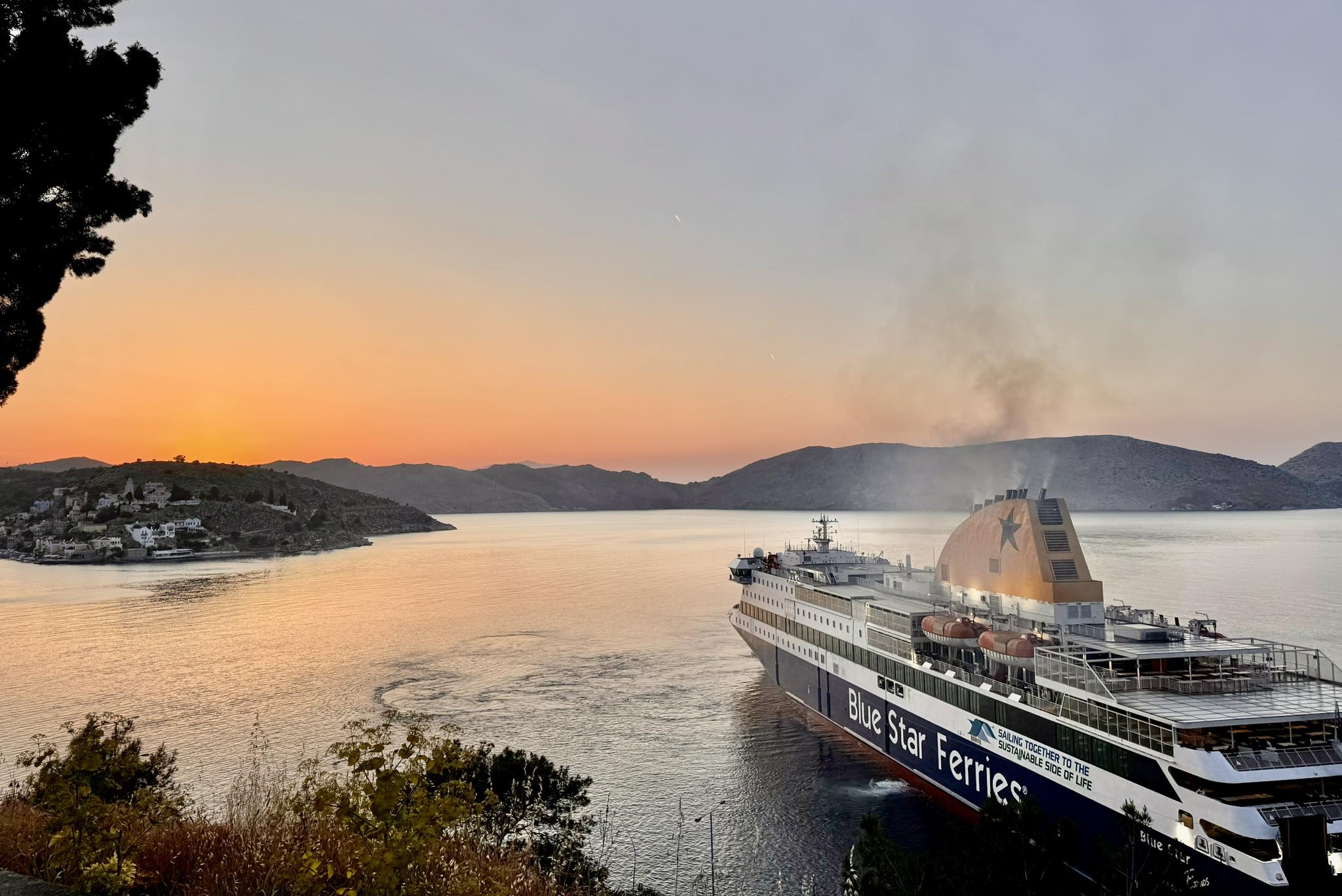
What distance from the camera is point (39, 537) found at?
161000 millimetres

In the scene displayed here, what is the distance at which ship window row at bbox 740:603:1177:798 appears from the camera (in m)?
19.9

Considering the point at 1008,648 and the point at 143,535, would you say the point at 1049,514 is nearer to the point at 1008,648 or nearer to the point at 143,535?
the point at 1008,648

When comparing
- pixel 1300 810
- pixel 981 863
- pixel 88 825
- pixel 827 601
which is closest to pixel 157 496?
pixel 827 601

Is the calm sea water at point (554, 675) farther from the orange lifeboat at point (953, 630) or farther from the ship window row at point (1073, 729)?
the orange lifeboat at point (953, 630)

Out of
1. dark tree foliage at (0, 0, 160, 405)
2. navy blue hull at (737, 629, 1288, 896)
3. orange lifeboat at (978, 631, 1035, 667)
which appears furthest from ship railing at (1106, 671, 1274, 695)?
dark tree foliage at (0, 0, 160, 405)

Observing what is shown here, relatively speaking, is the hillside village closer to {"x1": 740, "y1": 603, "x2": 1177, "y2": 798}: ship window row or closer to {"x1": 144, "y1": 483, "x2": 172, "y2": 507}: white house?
{"x1": 144, "y1": 483, "x2": 172, "y2": 507}: white house

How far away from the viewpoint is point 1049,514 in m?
31.9

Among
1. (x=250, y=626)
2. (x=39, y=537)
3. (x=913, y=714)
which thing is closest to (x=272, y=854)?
(x=913, y=714)

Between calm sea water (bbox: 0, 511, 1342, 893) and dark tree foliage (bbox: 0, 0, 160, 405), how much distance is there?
22.9 m

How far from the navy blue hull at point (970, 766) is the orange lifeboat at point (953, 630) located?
3.20m

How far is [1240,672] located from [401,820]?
1021 inches

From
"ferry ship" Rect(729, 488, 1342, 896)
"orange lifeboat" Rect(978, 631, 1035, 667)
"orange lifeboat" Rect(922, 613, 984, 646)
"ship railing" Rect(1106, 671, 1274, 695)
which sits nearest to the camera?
"ferry ship" Rect(729, 488, 1342, 896)

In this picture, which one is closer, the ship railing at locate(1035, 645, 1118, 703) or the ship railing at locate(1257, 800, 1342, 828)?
the ship railing at locate(1257, 800, 1342, 828)

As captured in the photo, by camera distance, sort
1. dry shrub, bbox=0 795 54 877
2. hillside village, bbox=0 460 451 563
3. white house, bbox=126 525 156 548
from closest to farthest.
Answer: dry shrub, bbox=0 795 54 877 < hillside village, bbox=0 460 451 563 < white house, bbox=126 525 156 548
